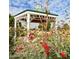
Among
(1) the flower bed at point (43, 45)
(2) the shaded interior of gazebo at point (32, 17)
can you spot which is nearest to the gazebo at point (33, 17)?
(2) the shaded interior of gazebo at point (32, 17)

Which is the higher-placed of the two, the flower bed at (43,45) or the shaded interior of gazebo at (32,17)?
the shaded interior of gazebo at (32,17)

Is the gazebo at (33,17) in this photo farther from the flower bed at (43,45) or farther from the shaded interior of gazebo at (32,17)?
A: the flower bed at (43,45)

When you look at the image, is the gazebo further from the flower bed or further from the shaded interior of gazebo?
the flower bed

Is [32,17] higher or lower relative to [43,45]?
higher

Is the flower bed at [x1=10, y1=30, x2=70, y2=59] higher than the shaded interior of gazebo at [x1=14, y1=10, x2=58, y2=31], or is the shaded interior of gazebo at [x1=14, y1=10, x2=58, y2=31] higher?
the shaded interior of gazebo at [x1=14, y1=10, x2=58, y2=31]

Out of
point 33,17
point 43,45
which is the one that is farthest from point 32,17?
point 43,45

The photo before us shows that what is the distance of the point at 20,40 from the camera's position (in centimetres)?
202

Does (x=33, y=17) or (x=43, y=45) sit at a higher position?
(x=33, y=17)

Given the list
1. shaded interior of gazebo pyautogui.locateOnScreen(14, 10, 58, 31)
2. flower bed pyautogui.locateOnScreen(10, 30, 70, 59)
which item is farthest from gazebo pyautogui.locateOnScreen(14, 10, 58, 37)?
flower bed pyautogui.locateOnScreen(10, 30, 70, 59)

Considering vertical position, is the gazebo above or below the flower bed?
above

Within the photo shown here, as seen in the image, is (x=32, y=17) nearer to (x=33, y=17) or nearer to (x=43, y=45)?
(x=33, y=17)

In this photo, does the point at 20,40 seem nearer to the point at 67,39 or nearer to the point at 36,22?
the point at 36,22

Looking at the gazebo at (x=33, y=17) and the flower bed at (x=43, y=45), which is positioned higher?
the gazebo at (x=33, y=17)
